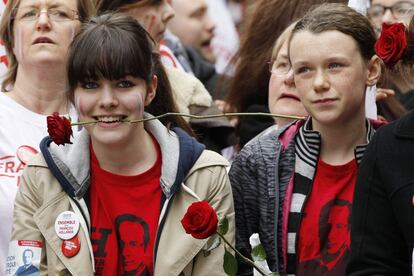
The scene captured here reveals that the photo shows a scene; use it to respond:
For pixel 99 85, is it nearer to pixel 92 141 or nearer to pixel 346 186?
pixel 92 141

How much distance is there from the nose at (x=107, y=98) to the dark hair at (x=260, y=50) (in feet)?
5.09

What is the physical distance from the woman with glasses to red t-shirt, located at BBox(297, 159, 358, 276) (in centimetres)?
148

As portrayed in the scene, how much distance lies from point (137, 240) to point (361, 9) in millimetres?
1426

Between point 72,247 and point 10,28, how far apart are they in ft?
4.87

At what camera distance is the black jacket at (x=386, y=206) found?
4.17 m

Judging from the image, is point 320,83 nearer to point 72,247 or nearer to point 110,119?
point 110,119

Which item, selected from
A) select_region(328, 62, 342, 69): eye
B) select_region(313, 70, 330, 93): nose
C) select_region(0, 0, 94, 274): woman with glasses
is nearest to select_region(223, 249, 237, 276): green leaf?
select_region(313, 70, 330, 93): nose

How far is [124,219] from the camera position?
5133 mm

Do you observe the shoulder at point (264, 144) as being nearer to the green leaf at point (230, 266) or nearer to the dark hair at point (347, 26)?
the dark hair at point (347, 26)

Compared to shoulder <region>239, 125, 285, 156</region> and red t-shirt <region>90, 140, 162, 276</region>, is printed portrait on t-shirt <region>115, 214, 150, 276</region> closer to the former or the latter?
red t-shirt <region>90, 140, 162, 276</region>

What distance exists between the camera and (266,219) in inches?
199

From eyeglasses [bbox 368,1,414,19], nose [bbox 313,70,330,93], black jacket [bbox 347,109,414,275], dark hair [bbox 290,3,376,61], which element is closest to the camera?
black jacket [bbox 347,109,414,275]

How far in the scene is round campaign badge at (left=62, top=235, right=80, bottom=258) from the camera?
16.5 feet

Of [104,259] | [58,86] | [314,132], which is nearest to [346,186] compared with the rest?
[314,132]
